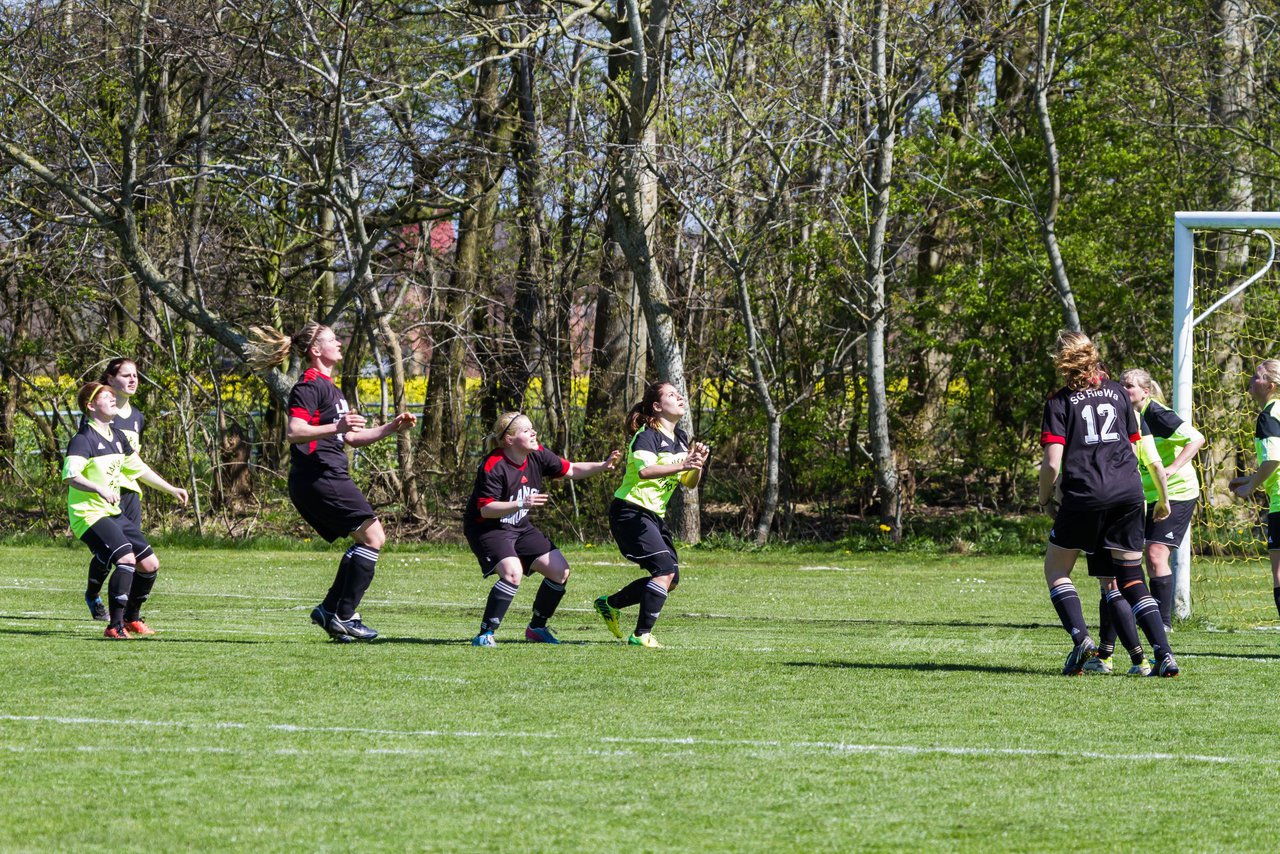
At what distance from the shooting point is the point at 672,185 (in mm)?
19594

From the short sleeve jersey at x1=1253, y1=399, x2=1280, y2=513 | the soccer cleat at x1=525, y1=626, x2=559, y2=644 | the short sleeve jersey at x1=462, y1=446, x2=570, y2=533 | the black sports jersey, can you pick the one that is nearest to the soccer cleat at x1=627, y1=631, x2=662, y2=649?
the soccer cleat at x1=525, y1=626, x2=559, y2=644

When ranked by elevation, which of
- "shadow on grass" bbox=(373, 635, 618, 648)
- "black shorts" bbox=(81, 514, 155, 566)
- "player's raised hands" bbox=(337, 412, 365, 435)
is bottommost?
"shadow on grass" bbox=(373, 635, 618, 648)

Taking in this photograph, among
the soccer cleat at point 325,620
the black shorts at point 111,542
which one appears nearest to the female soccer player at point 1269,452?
the soccer cleat at point 325,620

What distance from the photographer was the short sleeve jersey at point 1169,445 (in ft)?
31.5

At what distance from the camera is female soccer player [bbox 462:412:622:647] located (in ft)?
29.5

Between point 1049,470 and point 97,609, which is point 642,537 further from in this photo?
point 97,609

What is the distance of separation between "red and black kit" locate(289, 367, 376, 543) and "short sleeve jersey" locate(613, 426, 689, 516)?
152 cm

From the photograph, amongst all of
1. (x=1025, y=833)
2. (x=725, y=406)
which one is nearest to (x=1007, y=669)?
(x=1025, y=833)

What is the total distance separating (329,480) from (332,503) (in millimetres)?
138

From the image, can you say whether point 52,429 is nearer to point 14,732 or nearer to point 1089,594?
point 1089,594

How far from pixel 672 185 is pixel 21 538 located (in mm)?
9539

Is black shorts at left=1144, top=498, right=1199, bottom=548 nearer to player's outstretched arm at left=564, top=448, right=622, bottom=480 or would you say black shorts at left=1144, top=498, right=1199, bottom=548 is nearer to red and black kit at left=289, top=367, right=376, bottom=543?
player's outstretched arm at left=564, top=448, right=622, bottom=480

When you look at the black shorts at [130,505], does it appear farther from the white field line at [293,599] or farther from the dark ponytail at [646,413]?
the dark ponytail at [646,413]

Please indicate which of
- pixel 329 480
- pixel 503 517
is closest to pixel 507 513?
pixel 503 517
